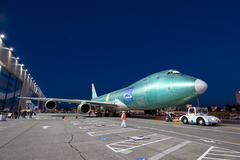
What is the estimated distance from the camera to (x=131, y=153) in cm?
426

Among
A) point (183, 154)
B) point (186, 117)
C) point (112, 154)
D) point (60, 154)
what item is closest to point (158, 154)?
point (183, 154)

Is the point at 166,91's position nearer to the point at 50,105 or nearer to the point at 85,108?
the point at 85,108

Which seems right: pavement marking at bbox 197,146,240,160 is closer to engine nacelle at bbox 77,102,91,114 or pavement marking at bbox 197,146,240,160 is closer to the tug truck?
the tug truck

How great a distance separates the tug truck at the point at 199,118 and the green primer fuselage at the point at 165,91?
1.47 metres

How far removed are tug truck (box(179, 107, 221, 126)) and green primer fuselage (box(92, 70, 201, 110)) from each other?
1.47 meters

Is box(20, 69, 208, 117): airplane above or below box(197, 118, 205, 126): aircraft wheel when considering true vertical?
above

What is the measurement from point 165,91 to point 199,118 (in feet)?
12.7

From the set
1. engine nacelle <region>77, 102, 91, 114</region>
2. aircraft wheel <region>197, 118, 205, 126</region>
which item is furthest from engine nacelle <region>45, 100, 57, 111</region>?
aircraft wheel <region>197, 118, 205, 126</region>

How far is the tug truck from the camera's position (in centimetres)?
1218

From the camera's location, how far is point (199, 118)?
12906mm

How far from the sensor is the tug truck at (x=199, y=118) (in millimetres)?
12180

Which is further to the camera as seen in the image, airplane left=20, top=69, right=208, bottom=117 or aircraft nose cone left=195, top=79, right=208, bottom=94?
airplane left=20, top=69, right=208, bottom=117

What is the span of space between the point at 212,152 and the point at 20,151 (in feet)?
20.2

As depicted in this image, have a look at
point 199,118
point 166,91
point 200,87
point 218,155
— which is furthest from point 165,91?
point 218,155
